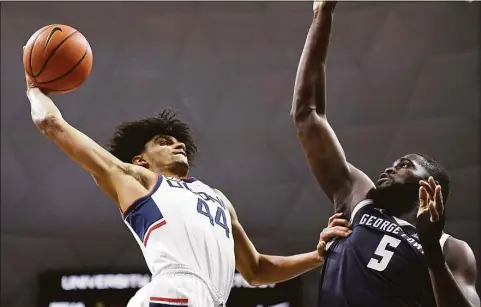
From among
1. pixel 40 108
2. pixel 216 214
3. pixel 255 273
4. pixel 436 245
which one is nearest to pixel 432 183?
pixel 436 245

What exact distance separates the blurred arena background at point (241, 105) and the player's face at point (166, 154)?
2.69 meters

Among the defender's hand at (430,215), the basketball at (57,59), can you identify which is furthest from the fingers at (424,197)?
the basketball at (57,59)

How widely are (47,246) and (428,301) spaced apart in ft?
13.0

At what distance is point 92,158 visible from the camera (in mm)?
2748

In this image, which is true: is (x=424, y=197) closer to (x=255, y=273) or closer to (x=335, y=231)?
(x=335, y=231)

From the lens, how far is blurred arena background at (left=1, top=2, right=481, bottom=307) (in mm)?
6012

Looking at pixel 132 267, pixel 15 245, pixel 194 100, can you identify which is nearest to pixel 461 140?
pixel 194 100

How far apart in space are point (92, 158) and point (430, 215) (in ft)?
4.00

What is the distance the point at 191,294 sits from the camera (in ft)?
8.88

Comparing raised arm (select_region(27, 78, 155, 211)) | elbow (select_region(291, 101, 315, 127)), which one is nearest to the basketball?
raised arm (select_region(27, 78, 155, 211))

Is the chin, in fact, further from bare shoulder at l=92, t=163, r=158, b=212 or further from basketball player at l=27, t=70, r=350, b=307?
bare shoulder at l=92, t=163, r=158, b=212

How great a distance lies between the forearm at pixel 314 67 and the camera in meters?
2.93

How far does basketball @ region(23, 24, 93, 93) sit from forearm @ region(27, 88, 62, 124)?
0.22 feet

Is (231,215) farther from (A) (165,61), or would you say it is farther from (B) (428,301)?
(A) (165,61)
